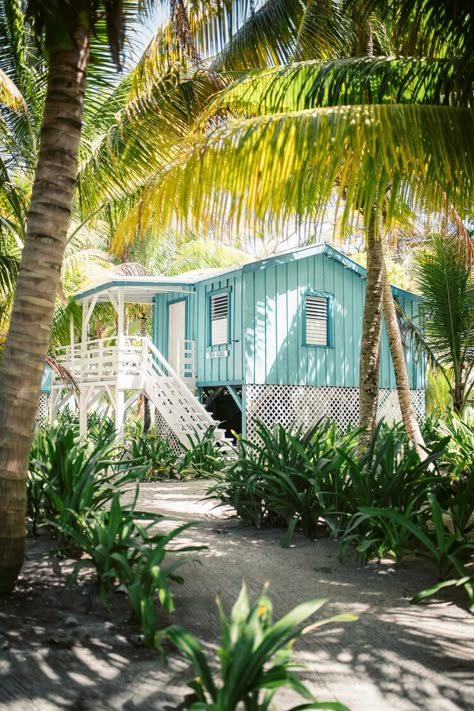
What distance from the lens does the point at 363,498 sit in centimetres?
629

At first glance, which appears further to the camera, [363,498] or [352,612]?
[363,498]

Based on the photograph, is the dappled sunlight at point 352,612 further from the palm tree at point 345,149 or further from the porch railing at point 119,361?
the porch railing at point 119,361

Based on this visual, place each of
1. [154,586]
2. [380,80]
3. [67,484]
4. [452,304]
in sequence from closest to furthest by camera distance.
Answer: [154,586]
[67,484]
[380,80]
[452,304]

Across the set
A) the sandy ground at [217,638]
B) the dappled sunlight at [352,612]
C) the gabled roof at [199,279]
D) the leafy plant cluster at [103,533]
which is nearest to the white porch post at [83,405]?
the gabled roof at [199,279]

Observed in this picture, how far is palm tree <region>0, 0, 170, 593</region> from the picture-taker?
4.62m

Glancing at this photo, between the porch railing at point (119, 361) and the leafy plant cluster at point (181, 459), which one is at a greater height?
the porch railing at point (119, 361)

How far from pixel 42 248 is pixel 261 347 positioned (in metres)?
12.0

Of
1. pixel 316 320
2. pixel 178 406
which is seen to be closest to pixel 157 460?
pixel 178 406

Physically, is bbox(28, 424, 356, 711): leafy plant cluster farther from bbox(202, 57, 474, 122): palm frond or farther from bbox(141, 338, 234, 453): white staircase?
bbox(141, 338, 234, 453): white staircase

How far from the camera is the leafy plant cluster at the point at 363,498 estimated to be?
5.52 meters

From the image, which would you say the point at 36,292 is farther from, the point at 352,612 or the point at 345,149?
the point at 352,612

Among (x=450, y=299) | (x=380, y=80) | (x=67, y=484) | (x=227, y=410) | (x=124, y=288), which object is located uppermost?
(x=380, y=80)

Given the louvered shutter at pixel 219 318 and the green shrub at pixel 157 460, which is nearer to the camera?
the green shrub at pixel 157 460

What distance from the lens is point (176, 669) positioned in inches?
145
